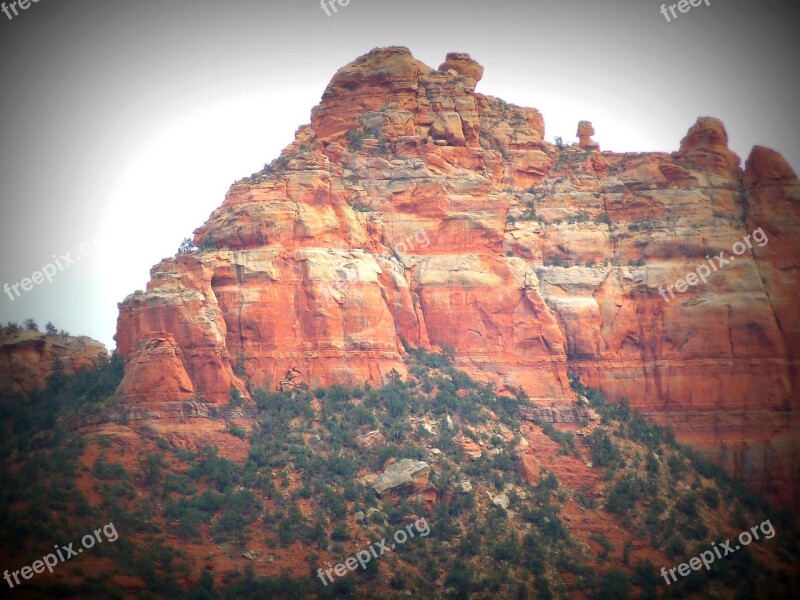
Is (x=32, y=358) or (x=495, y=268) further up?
(x=32, y=358)

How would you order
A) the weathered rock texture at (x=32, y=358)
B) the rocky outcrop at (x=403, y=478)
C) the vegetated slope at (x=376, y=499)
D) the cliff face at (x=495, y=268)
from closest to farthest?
the vegetated slope at (x=376, y=499), the rocky outcrop at (x=403, y=478), the weathered rock texture at (x=32, y=358), the cliff face at (x=495, y=268)

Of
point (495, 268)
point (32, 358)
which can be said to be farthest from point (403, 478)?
point (32, 358)

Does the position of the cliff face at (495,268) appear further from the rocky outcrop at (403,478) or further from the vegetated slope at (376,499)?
the rocky outcrop at (403,478)

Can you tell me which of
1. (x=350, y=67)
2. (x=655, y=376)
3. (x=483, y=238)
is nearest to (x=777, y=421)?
(x=655, y=376)

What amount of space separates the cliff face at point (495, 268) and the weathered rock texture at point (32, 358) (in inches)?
171

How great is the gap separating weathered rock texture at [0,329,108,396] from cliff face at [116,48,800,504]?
434 cm

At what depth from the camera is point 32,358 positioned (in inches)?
3351

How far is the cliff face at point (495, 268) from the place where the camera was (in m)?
84.8

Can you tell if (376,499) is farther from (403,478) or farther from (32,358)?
(32,358)

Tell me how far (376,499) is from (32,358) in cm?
2385

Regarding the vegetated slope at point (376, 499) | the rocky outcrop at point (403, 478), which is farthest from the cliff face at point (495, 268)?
the rocky outcrop at point (403, 478)

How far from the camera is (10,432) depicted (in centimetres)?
7925

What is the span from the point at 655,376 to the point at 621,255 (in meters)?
8.68

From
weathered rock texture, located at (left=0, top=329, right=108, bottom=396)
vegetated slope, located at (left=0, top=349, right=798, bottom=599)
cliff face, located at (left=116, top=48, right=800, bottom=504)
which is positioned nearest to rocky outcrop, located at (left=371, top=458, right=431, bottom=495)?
vegetated slope, located at (left=0, top=349, right=798, bottom=599)
